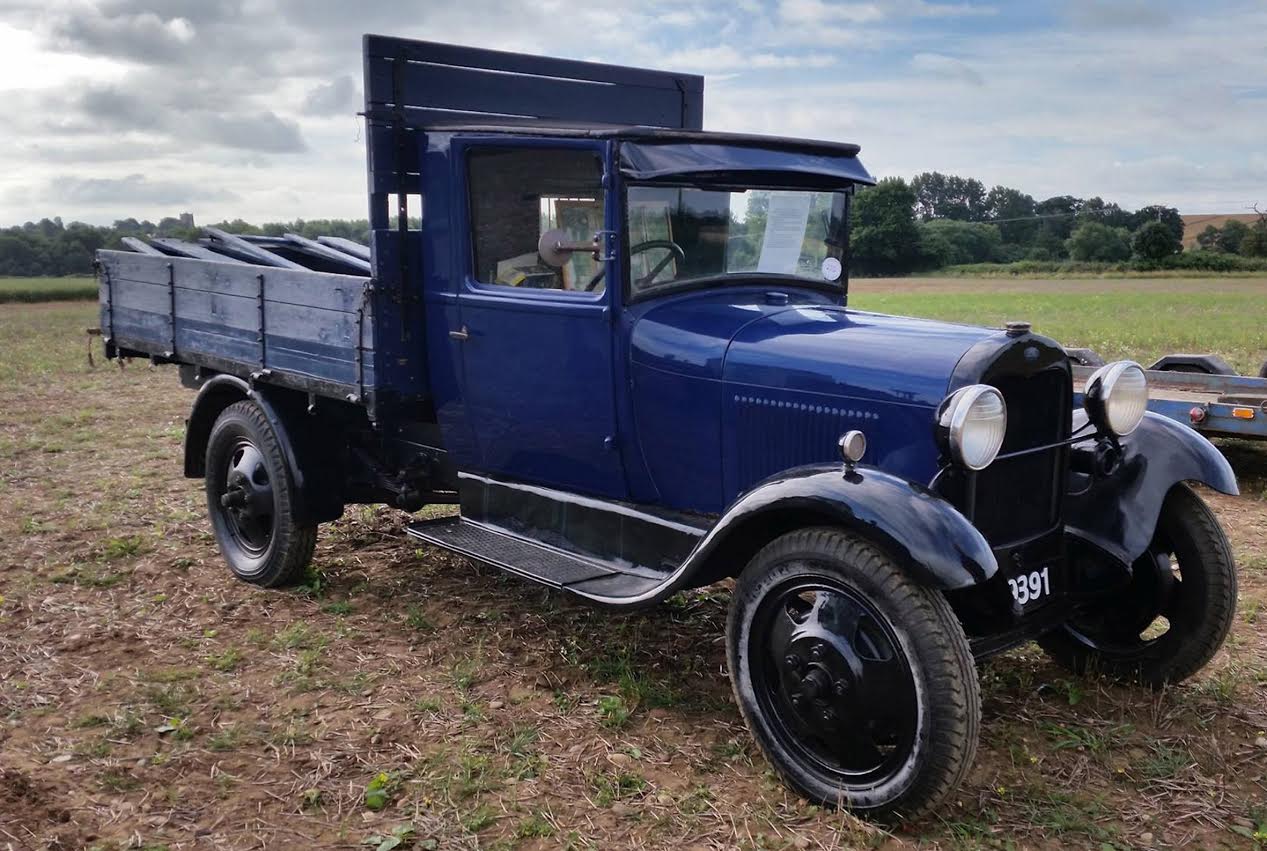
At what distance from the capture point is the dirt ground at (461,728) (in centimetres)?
333

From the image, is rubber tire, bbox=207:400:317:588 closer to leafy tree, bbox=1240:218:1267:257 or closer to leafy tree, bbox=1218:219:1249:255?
leafy tree, bbox=1240:218:1267:257

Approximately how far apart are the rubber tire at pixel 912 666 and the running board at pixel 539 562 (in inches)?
29.1

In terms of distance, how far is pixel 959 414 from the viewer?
3.34 m

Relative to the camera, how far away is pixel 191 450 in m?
6.18

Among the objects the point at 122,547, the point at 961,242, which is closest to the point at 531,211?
the point at 122,547

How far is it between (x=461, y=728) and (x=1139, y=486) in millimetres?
2754

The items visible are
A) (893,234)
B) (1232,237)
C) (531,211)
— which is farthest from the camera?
(1232,237)

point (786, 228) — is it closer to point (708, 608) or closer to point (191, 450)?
point (708, 608)

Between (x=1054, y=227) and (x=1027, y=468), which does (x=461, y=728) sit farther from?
(x=1054, y=227)

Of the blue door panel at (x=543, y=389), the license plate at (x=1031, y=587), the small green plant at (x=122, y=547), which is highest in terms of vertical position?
the blue door panel at (x=543, y=389)

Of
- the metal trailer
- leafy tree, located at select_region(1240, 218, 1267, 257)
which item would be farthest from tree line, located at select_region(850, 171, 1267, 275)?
the metal trailer

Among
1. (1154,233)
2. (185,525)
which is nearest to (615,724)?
(185,525)

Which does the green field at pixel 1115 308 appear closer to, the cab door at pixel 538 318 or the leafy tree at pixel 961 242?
the leafy tree at pixel 961 242

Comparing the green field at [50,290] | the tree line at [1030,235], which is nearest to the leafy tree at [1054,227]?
the tree line at [1030,235]
